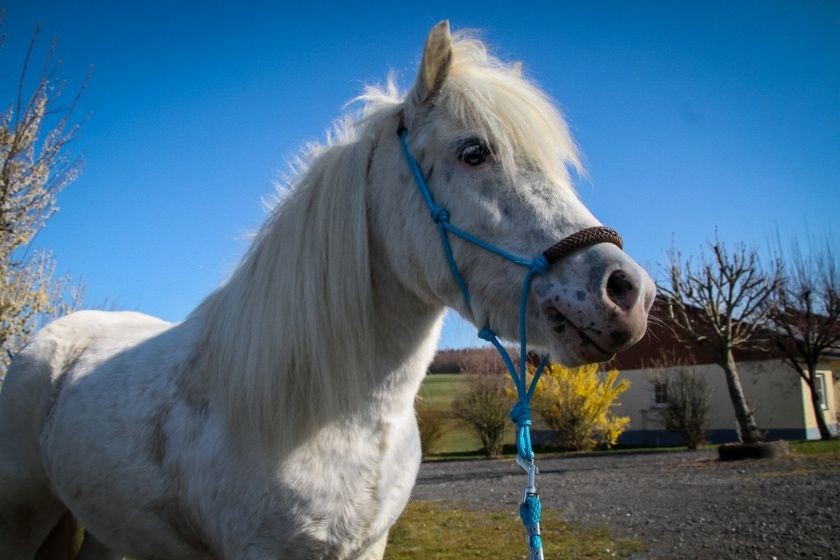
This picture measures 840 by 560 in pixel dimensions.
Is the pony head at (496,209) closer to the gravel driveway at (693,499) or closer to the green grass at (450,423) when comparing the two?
the gravel driveway at (693,499)

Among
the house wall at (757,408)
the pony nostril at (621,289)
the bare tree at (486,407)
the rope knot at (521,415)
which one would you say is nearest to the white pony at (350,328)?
the pony nostril at (621,289)

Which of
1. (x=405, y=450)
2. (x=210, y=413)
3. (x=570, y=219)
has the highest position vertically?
(x=570, y=219)

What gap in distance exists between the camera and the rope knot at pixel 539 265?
5.16 ft

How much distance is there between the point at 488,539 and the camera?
6691mm

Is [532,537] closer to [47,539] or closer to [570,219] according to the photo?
[570,219]

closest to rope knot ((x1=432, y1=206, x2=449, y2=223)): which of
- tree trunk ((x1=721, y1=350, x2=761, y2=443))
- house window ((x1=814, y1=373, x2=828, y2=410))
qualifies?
tree trunk ((x1=721, y1=350, x2=761, y2=443))

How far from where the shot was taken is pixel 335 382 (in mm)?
1896

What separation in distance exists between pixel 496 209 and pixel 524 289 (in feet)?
0.93

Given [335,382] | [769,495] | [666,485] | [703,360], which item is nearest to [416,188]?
[335,382]

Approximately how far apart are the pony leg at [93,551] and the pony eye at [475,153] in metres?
3.03

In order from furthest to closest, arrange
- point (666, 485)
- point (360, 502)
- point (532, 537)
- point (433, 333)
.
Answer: point (666, 485)
point (433, 333)
point (360, 502)
point (532, 537)

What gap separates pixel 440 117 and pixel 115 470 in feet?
6.04

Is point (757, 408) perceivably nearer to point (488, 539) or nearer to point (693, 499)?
point (693, 499)

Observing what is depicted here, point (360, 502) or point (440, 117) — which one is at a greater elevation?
point (440, 117)
